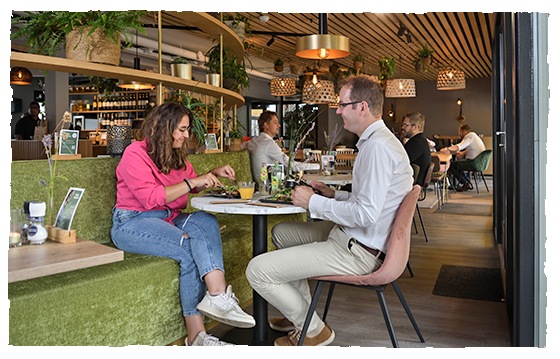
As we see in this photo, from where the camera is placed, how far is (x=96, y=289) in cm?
225

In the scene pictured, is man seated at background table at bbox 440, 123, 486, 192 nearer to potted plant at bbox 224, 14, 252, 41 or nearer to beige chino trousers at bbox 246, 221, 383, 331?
potted plant at bbox 224, 14, 252, 41

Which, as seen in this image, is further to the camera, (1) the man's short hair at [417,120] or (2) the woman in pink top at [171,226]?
(1) the man's short hair at [417,120]

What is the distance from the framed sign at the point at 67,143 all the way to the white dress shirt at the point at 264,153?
7.55ft

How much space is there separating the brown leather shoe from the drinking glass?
157 centimetres

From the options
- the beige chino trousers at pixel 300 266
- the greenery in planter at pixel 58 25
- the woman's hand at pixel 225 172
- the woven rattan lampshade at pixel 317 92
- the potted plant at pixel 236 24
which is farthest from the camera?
the woven rattan lampshade at pixel 317 92

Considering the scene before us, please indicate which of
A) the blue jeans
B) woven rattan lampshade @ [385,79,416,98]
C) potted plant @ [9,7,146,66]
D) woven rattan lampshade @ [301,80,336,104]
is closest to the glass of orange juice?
the blue jeans

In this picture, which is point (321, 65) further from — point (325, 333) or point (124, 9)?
point (325, 333)

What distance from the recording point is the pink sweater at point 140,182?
2.61m

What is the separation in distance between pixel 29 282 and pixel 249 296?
65.7 inches

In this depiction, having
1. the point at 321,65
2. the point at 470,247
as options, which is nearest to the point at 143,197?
the point at 470,247

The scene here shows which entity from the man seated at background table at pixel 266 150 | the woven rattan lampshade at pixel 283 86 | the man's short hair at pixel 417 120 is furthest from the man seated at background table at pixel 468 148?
the man seated at background table at pixel 266 150

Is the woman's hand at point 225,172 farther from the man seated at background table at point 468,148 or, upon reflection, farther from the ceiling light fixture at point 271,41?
the man seated at background table at point 468,148

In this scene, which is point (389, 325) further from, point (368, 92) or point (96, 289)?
point (96, 289)

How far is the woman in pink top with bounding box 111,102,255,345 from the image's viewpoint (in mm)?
2549
